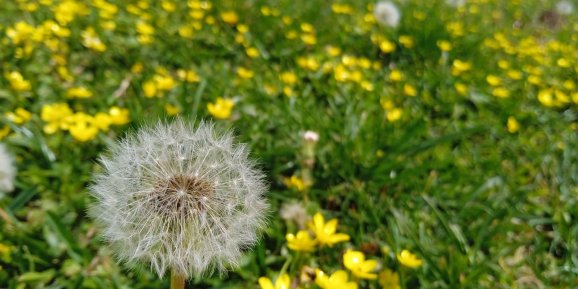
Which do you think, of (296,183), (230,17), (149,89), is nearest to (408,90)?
(296,183)

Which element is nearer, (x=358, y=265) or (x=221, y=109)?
(x=358, y=265)

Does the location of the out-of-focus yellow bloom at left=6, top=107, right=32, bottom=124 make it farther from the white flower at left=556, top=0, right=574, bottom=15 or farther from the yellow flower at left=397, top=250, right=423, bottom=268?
the white flower at left=556, top=0, right=574, bottom=15

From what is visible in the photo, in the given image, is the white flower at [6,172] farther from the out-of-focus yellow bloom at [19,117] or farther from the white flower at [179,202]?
the white flower at [179,202]

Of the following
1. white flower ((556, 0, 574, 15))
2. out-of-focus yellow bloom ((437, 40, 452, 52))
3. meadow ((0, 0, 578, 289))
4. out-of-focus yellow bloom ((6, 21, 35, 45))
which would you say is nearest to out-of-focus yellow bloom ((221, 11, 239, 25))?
meadow ((0, 0, 578, 289))

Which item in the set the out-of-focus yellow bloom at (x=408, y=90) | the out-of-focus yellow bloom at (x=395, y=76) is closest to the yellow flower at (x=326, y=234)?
the out-of-focus yellow bloom at (x=408, y=90)

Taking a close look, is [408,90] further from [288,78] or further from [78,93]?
[78,93]

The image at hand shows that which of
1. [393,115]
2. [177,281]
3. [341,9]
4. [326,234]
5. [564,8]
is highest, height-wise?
[177,281]
